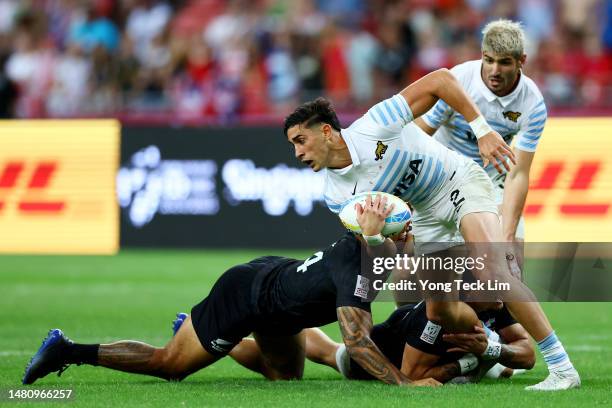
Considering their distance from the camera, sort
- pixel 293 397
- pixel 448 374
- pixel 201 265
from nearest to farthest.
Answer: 1. pixel 293 397
2. pixel 448 374
3. pixel 201 265

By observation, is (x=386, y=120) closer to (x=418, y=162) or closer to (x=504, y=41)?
(x=418, y=162)

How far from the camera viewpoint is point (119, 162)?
16281 mm

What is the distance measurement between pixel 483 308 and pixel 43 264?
957 cm

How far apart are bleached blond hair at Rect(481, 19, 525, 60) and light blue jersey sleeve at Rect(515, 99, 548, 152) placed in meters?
0.53

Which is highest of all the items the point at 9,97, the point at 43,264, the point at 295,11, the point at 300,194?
the point at 295,11

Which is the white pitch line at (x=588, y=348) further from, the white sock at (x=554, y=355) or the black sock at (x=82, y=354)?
the black sock at (x=82, y=354)

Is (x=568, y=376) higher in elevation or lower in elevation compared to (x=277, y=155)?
lower

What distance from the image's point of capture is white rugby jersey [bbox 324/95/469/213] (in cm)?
729

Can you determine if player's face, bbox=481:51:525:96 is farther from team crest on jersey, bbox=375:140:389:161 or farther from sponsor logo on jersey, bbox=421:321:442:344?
sponsor logo on jersey, bbox=421:321:442:344

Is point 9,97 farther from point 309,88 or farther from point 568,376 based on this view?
point 568,376

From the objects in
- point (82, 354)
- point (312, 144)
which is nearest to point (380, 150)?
point (312, 144)

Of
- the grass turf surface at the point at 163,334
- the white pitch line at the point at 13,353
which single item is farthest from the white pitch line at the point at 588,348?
the white pitch line at the point at 13,353

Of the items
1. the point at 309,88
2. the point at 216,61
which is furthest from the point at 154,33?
the point at 309,88

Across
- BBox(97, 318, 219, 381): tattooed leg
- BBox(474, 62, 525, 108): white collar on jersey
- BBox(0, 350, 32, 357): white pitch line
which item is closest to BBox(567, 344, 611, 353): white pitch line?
BBox(474, 62, 525, 108): white collar on jersey
